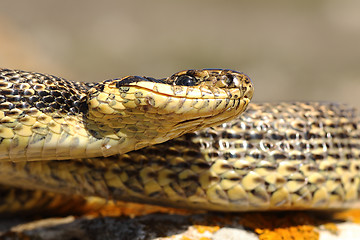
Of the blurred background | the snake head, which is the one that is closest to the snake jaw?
the snake head

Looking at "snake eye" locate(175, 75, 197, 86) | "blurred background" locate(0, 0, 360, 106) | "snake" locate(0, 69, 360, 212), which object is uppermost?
"snake eye" locate(175, 75, 197, 86)

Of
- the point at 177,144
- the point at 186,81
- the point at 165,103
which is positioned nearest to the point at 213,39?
the point at 177,144

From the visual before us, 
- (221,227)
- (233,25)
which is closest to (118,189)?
(221,227)

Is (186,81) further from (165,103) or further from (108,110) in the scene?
(108,110)

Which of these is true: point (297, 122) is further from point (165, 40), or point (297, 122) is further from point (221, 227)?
point (165, 40)

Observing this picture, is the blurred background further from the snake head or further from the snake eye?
the snake eye

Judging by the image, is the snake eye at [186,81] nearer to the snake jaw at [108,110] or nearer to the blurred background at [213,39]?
the snake jaw at [108,110]

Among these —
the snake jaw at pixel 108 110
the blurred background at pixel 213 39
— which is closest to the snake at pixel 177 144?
the snake jaw at pixel 108 110
